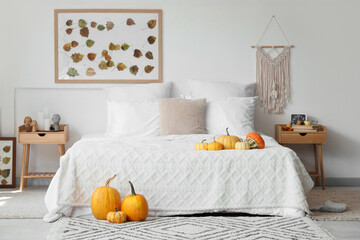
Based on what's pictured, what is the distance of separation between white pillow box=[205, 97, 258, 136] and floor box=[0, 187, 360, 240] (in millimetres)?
1309

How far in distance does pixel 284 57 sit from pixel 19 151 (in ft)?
9.44

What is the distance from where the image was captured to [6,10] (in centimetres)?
490

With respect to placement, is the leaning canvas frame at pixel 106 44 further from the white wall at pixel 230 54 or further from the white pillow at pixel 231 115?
the white pillow at pixel 231 115

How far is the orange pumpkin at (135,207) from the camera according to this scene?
331cm

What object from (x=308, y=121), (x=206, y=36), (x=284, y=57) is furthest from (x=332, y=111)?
(x=206, y=36)

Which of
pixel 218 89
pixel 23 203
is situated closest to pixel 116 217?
pixel 23 203

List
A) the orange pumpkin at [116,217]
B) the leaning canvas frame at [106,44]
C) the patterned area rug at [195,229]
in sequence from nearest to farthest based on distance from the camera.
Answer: the patterned area rug at [195,229]
the orange pumpkin at [116,217]
the leaning canvas frame at [106,44]

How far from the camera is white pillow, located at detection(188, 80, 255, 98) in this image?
4.77 m

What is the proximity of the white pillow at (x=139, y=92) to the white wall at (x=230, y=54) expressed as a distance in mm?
200

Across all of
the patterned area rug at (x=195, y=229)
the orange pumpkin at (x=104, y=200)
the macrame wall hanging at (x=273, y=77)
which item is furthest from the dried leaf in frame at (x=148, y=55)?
the patterned area rug at (x=195, y=229)

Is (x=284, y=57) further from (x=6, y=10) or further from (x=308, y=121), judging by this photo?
(x=6, y=10)

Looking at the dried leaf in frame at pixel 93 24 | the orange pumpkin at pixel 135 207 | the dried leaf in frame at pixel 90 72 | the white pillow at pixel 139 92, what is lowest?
the orange pumpkin at pixel 135 207

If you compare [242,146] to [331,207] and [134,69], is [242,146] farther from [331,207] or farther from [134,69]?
[134,69]

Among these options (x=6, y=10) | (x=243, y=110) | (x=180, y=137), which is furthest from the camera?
(x=6, y=10)
